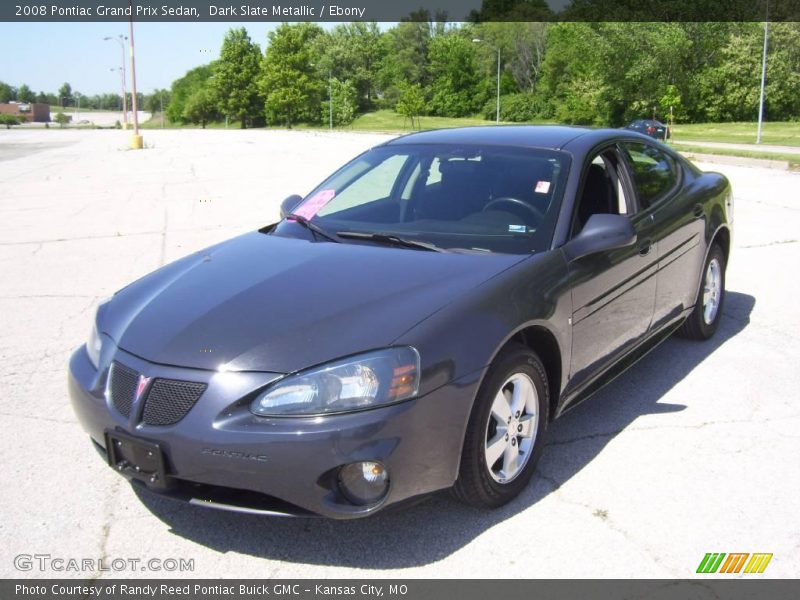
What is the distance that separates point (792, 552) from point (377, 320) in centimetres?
176

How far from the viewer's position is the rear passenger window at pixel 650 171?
4551 mm

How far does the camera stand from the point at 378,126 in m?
83.1

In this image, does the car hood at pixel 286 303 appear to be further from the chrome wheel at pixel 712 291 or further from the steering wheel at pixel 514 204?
the chrome wheel at pixel 712 291

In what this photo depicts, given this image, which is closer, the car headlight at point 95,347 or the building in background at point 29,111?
the car headlight at point 95,347

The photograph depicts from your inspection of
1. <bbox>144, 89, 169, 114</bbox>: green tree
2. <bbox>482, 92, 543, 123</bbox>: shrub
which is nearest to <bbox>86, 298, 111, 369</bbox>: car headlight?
<bbox>482, 92, 543, 123</bbox>: shrub

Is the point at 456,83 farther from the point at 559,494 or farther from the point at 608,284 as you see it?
the point at 559,494

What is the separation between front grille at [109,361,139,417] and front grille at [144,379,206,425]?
4.4 inches

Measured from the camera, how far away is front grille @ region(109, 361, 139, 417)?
291cm

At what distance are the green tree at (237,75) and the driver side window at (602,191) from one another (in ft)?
347

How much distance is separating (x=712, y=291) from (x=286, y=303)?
11.6 feet

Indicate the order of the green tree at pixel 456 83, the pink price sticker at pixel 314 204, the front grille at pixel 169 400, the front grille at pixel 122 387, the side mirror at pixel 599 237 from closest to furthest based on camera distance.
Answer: the front grille at pixel 169 400, the front grille at pixel 122 387, the side mirror at pixel 599 237, the pink price sticker at pixel 314 204, the green tree at pixel 456 83

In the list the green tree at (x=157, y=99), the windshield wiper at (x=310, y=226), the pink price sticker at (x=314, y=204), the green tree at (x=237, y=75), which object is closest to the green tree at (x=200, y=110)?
the green tree at (x=237, y=75)

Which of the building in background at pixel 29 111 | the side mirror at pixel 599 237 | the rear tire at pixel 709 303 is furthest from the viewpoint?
the building in background at pixel 29 111
